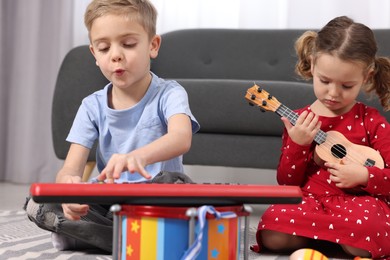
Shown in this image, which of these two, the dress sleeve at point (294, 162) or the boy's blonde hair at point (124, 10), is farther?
the dress sleeve at point (294, 162)

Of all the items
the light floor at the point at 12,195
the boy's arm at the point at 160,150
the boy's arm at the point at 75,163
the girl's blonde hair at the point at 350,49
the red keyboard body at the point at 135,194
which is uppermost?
the girl's blonde hair at the point at 350,49

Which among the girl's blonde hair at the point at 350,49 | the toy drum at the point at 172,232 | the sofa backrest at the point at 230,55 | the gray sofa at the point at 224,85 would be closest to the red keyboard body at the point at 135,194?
the toy drum at the point at 172,232

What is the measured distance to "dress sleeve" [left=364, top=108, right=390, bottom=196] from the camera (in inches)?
58.7

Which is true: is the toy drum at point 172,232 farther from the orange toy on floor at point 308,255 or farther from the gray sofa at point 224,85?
the gray sofa at point 224,85

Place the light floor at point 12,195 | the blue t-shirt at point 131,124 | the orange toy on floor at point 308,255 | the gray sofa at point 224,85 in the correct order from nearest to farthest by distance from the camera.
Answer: the orange toy on floor at point 308,255
the blue t-shirt at point 131,124
the gray sofa at point 224,85
the light floor at point 12,195

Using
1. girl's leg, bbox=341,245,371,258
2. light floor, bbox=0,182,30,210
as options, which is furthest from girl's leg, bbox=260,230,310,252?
light floor, bbox=0,182,30,210

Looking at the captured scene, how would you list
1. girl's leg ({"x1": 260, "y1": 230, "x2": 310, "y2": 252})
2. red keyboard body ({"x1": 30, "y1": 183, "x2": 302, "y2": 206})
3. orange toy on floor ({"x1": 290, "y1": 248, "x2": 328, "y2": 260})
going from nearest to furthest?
red keyboard body ({"x1": 30, "y1": 183, "x2": 302, "y2": 206})
orange toy on floor ({"x1": 290, "y1": 248, "x2": 328, "y2": 260})
girl's leg ({"x1": 260, "y1": 230, "x2": 310, "y2": 252})

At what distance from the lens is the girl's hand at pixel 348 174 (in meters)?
1.49

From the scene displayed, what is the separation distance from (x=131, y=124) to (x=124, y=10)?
0.80 ft

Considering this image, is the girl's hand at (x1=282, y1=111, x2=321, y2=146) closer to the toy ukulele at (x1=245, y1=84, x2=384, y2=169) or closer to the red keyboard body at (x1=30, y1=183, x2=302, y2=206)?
the toy ukulele at (x1=245, y1=84, x2=384, y2=169)

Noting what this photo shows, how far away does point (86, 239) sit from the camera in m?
1.36

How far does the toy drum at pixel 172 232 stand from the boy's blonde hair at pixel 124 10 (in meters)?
0.56

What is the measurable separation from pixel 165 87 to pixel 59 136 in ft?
3.75

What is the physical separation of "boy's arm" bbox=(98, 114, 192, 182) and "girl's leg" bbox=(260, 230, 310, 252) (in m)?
0.38
